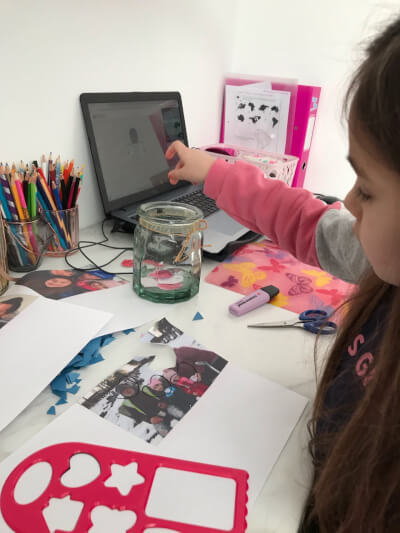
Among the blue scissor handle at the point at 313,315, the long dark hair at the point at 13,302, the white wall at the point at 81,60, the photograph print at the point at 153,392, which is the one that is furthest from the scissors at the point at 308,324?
the white wall at the point at 81,60

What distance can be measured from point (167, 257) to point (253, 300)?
0.15 m

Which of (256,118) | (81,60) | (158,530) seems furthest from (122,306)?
(256,118)

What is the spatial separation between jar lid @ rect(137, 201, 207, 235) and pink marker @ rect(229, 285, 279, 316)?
130mm

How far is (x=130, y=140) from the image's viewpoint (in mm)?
833

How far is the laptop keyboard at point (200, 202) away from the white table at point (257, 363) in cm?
19

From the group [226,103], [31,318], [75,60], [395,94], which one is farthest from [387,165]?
[226,103]

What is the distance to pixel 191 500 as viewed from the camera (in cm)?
33

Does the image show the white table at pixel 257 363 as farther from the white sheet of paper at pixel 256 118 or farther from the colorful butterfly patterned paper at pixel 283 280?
the white sheet of paper at pixel 256 118

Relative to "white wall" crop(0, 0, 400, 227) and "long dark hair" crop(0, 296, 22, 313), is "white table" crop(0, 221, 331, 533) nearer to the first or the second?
"long dark hair" crop(0, 296, 22, 313)

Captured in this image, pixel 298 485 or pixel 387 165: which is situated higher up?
pixel 387 165

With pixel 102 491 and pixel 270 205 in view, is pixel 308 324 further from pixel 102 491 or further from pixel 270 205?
pixel 102 491

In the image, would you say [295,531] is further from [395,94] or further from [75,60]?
[75,60]

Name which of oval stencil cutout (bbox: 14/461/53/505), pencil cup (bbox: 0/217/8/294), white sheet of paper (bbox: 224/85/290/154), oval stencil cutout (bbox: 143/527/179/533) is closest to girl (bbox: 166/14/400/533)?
oval stencil cutout (bbox: 143/527/179/533)

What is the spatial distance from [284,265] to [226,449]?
0.44 meters
